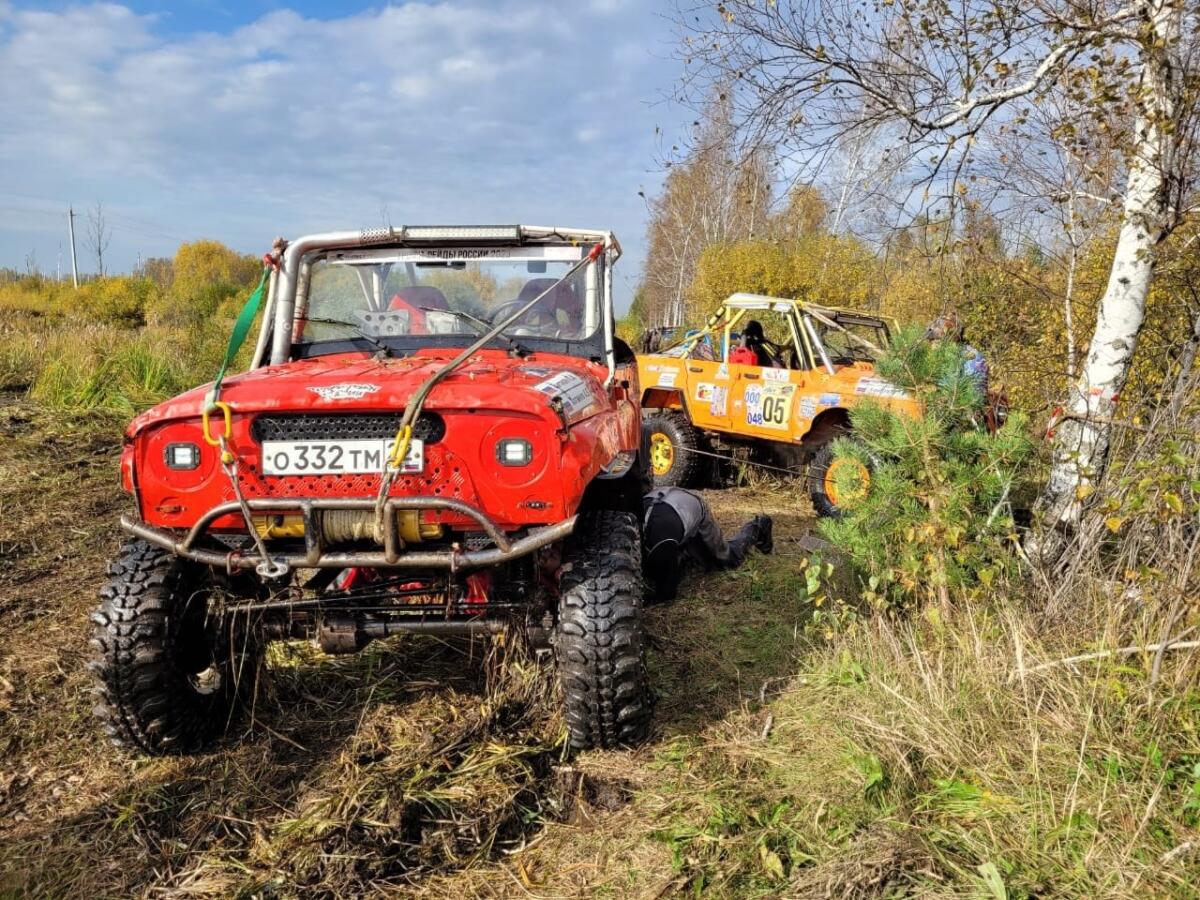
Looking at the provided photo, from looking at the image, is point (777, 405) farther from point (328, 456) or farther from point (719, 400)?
point (328, 456)

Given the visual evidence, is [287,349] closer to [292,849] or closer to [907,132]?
[292,849]

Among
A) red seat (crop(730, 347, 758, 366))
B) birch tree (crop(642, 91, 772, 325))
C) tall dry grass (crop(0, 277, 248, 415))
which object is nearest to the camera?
red seat (crop(730, 347, 758, 366))

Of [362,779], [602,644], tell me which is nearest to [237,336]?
[362,779]

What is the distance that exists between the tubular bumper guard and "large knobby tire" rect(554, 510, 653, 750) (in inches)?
10.7

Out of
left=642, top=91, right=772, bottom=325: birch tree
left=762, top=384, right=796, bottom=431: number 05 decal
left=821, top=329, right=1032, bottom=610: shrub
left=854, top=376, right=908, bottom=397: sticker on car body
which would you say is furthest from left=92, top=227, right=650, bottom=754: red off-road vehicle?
left=642, top=91, right=772, bottom=325: birch tree

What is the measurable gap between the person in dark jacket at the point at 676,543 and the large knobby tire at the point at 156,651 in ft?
7.62

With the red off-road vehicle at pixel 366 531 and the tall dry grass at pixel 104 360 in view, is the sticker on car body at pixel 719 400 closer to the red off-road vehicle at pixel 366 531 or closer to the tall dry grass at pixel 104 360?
the red off-road vehicle at pixel 366 531

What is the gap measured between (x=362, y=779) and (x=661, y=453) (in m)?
5.77

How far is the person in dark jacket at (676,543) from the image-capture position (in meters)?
4.77

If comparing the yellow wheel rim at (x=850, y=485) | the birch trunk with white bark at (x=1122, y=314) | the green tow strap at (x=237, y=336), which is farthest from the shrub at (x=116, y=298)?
the birch trunk with white bark at (x=1122, y=314)

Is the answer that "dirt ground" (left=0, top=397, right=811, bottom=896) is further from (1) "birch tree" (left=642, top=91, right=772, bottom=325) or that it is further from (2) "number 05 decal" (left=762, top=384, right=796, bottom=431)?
(1) "birch tree" (left=642, top=91, right=772, bottom=325)

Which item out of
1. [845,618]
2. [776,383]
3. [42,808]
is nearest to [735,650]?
[845,618]

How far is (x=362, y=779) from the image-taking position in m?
2.85

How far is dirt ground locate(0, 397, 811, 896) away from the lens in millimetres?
2443
